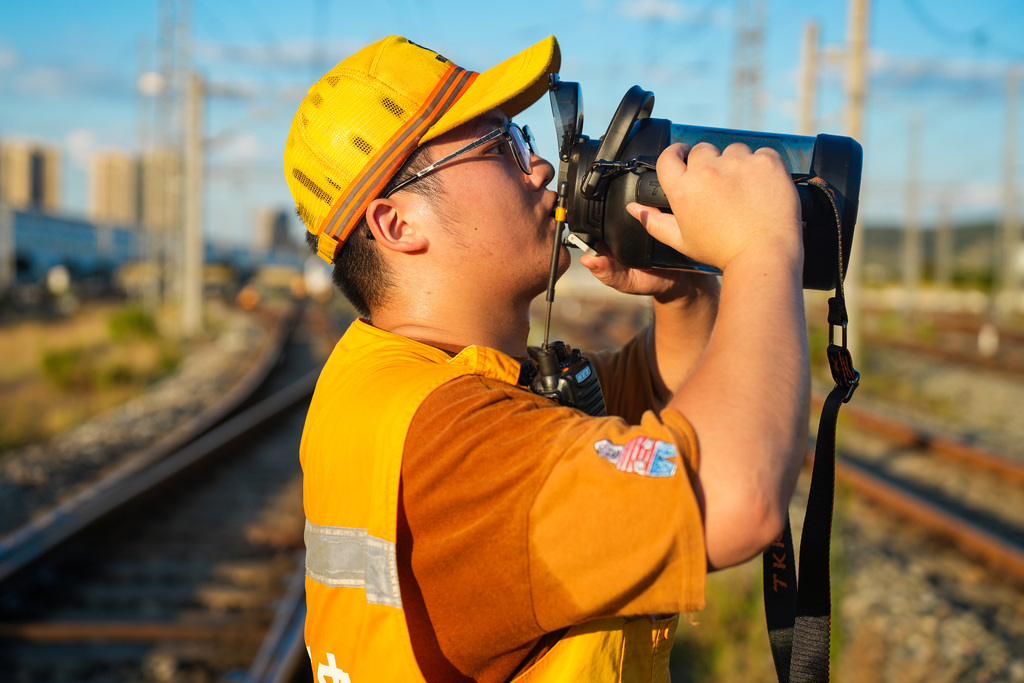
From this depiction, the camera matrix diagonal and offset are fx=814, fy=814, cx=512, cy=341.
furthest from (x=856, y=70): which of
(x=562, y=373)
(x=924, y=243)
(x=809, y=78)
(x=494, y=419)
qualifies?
(x=924, y=243)

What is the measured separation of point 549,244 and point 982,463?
7.85m

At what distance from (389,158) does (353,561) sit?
73 cm

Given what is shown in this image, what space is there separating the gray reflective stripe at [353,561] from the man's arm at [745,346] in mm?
479

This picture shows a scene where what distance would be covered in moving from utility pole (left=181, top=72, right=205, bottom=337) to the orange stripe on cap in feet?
68.2

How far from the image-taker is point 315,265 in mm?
45625

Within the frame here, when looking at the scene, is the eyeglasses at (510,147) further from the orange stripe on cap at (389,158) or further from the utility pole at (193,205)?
the utility pole at (193,205)

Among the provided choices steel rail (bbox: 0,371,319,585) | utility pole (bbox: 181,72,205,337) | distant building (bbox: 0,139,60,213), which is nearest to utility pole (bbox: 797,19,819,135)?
steel rail (bbox: 0,371,319,585)

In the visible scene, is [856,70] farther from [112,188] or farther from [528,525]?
[112,188]

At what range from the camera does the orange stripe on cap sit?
153 cm

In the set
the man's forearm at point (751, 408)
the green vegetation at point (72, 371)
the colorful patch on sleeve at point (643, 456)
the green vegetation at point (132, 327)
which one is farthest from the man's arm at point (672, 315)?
the green vegetation at point (132, 327)

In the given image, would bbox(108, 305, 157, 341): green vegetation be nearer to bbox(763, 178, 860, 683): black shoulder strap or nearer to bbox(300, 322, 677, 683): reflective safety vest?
bbox(300, 322, 677, 683): reflective safety vest

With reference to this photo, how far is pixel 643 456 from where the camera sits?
109cm

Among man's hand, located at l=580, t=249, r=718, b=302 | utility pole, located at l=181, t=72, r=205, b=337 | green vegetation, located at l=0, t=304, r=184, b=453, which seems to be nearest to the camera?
man's hand, located at l=580, t=249, r=718, b=302

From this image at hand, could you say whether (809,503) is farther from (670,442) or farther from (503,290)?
(503,290)
